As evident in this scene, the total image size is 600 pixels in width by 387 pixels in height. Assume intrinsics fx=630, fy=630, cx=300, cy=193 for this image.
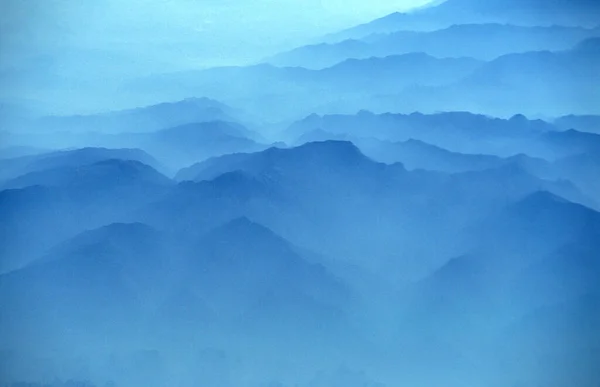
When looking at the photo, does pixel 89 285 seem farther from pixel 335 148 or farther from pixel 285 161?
pixel 335 148

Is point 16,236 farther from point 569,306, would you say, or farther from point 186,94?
point 569,306

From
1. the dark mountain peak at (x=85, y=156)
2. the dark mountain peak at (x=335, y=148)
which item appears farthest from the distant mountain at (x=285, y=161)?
the dark mountain peak at (x=85, y=156)

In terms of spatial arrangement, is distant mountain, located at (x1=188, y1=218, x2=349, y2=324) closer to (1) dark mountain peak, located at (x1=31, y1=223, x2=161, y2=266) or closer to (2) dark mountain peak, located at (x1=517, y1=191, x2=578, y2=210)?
(1) dark mountain peak, located at (x1=31, y1=223, x2=161, y2=266)

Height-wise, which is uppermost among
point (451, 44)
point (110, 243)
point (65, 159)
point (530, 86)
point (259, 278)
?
point (451, 44)

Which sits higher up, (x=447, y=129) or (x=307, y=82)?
(x=307, y=82)

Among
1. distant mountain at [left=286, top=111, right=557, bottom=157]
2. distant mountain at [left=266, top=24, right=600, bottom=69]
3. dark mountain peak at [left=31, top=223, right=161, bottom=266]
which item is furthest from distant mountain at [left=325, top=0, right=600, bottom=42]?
dark mountain peak at [left=31, top=223, right=161, bottom=266]

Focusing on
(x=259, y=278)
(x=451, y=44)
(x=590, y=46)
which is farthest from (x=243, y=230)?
(x=590, y=46)

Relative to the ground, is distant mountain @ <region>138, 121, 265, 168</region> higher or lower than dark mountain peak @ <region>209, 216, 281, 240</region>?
higher

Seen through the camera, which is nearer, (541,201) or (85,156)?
(541,201)
